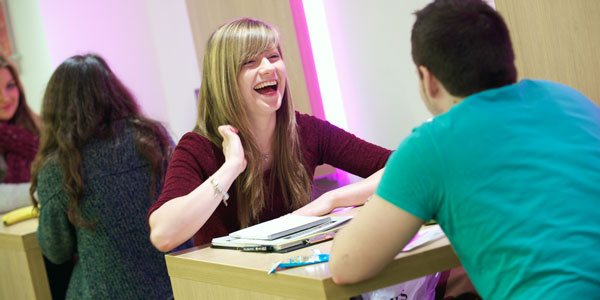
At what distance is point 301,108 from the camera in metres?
4.09

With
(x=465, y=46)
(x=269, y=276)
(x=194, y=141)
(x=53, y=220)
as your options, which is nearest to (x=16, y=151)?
(x=53, y=220)

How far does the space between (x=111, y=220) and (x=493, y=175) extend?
1808mm

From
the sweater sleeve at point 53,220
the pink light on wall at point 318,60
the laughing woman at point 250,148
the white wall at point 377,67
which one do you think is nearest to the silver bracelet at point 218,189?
the laughing woman at point 250,148

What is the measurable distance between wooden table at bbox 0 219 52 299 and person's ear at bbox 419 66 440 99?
223 cm

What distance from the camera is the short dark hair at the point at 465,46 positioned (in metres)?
1.30

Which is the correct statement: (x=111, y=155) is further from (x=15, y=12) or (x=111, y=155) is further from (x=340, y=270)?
(x=15, y=12)

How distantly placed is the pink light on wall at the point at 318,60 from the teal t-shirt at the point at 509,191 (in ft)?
9.37

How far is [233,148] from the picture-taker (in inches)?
90.4

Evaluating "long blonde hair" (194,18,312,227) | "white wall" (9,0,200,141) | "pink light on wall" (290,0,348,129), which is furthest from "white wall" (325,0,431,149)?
"white wall" (9,0,200,141)

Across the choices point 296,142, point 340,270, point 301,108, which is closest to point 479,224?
point 340,270

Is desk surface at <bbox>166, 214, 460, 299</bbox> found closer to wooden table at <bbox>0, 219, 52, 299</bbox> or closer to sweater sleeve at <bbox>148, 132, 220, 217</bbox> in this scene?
sweater sleeve at <bbox>148, 132, 220, 217</bbox>

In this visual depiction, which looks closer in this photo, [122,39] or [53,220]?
[53,220]

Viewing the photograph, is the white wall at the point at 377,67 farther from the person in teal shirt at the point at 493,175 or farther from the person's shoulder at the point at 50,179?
the person in teal shirt at the point at 493,175

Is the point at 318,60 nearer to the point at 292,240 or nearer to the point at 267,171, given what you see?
the point at 267,171
